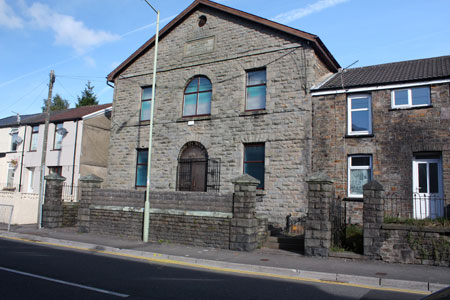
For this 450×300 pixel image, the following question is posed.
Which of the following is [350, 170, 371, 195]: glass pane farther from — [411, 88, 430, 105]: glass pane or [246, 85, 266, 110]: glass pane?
[246, 85, 266, 110]: glass pane

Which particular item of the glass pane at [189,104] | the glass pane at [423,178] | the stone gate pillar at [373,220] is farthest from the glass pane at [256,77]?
the stone gate pillar at [373,220]

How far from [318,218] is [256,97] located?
24.0ft

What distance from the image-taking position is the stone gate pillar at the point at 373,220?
32.7ft

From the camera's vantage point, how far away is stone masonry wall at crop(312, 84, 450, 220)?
13.1m

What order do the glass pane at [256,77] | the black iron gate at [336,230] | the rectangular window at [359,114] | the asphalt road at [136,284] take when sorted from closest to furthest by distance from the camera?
the asphalt road at [136,284] < the black iron gate at [336,230] < the rectangular window at [359,114] < the glass pane at [256,77]

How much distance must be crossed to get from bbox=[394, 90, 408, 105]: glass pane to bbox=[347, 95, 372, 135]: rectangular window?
0.94 meters

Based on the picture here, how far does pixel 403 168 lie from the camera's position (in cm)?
1338

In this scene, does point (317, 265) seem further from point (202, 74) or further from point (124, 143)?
point (124, 143)

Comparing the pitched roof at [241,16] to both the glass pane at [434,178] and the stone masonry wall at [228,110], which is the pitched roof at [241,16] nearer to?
the stone masonry wall at [228,110]

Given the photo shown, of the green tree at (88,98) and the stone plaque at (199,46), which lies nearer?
the stone plaque at (199,46)

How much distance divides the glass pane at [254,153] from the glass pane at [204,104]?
9.34 ft

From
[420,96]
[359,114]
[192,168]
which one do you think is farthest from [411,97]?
[192,168]

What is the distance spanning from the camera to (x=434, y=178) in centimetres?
1317

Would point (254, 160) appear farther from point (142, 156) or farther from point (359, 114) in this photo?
point (142, 156)
